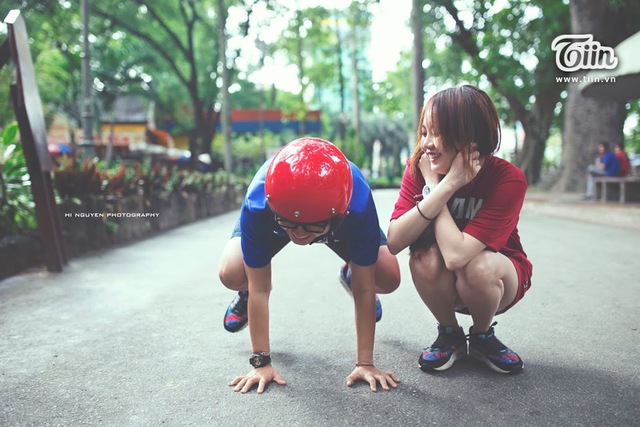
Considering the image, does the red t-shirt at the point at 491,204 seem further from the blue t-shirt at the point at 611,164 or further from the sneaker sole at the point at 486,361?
the blue t-shirt at the point at 611,164

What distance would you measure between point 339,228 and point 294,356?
0.86 metres

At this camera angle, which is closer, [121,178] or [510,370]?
[510,370]

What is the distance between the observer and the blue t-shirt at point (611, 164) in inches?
445

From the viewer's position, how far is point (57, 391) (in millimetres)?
2299

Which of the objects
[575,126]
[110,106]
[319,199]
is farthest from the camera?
[110,106]

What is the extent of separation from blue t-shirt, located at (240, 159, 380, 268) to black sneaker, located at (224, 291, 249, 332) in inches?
23.8

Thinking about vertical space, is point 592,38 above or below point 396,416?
above

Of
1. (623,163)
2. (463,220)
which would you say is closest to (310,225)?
(463,220)

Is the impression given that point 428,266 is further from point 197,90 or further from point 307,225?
point 197,90

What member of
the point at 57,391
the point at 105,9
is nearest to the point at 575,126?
the point at 57,391

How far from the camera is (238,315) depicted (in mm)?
2867

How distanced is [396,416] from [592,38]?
1159 centimetres

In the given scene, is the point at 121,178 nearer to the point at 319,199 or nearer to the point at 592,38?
the point at 319,199

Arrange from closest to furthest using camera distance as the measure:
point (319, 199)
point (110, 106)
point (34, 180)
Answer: point (319, 199), point (34, 180), point (110, 106)
